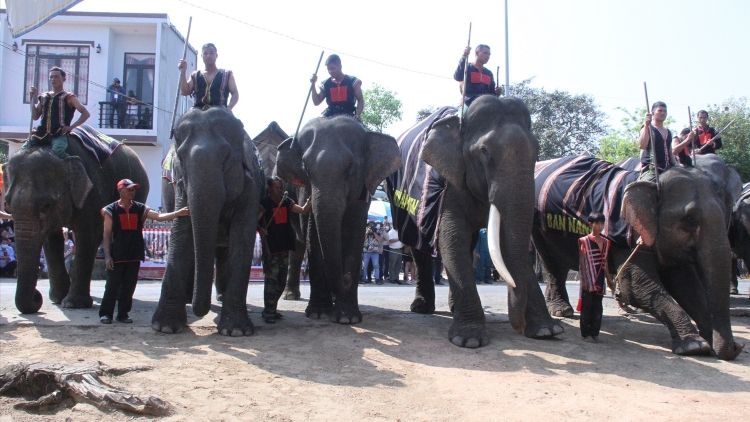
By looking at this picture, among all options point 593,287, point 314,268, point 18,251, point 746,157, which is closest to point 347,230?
point 314,268

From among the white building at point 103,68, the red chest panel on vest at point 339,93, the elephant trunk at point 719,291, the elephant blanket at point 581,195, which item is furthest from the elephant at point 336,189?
the white building at point 103,68

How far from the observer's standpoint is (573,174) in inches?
375

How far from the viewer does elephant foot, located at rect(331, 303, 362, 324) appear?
26.8ft

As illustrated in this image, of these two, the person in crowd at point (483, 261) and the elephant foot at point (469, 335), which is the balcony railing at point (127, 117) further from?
the elephant foot at point (469, 335)

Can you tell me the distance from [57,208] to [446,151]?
448 cm

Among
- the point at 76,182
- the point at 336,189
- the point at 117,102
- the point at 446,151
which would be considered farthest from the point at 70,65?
the point at 446,151

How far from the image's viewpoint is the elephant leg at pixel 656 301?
720cm

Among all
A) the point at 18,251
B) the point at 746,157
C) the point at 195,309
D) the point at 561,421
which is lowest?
the point at 561,421

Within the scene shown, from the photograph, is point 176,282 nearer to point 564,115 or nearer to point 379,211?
point 379,211

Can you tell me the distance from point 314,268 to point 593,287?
10.0 feet

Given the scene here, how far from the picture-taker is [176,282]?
7465 millimetres

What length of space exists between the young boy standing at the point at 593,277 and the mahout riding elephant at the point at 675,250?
0.81ft

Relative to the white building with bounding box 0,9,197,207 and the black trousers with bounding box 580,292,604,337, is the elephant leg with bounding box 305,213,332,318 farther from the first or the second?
the white building with bounding box 0,9,197,207

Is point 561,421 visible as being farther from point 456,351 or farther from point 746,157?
point 746,157
